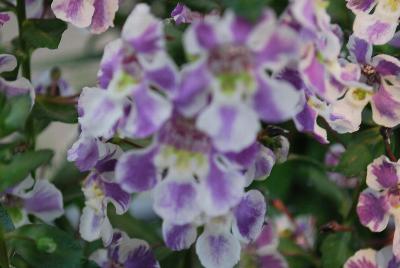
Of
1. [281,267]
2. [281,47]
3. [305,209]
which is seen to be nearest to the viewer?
[281,47]

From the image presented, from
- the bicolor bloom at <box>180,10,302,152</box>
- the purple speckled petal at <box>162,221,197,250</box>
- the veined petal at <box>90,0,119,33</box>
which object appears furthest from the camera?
the veined petal at <box>90,0,119,33</box>

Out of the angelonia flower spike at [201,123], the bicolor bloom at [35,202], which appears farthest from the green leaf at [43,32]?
the bicolor bloom at [35,202]

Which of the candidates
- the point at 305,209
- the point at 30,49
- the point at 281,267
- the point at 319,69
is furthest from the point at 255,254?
the point at 319,69

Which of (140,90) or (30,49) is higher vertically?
(140,90)

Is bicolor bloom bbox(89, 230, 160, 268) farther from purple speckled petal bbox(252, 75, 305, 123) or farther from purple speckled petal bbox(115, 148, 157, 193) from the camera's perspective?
purple speckled petal bbox(252, 75, 305, 123)

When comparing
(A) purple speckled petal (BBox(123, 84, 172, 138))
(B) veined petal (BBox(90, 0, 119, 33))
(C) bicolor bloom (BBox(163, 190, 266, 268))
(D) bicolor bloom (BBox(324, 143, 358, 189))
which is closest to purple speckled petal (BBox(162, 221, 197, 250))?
(C) bicolor bloom (BBox(163, 190, 266, 268))

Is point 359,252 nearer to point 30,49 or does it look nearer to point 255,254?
point 255,254

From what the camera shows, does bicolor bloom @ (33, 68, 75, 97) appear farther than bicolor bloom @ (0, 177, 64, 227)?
Yes
